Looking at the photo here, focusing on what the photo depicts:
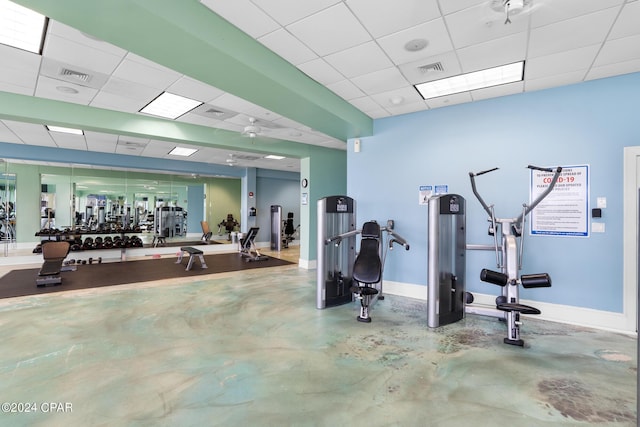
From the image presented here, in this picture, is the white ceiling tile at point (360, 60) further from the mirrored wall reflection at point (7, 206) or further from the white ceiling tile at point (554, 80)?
the mirrored wall reflection at point (7, 206)

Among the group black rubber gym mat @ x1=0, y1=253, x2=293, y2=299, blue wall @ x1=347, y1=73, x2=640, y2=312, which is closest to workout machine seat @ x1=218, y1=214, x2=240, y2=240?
black rubber gym mat @ x1=0, y1=253, x2=293, y2=299

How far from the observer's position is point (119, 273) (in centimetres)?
625

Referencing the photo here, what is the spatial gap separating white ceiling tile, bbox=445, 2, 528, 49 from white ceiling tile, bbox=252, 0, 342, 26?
994 millimetres

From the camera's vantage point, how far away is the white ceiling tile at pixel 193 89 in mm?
3553

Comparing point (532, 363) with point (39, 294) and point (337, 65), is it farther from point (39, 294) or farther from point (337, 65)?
point (39, 294)

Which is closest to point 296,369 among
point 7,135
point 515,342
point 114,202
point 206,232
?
point 515,342

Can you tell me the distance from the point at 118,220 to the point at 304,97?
27.6 ft

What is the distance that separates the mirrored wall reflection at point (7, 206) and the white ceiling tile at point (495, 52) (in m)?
10.3

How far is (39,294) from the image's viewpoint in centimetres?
457

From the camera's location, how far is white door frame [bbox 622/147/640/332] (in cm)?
324

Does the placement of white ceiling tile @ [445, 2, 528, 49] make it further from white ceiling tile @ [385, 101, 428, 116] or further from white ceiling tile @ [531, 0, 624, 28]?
white ceiling tile @ [385, 101, 428, 116]

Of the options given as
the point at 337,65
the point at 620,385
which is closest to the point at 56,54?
the point at 337,65

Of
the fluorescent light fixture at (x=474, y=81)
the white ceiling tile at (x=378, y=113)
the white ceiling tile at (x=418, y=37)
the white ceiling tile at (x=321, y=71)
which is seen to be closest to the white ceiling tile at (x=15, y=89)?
the white ceiling tile at (x=321, y=71)

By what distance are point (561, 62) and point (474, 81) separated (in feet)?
2.64
